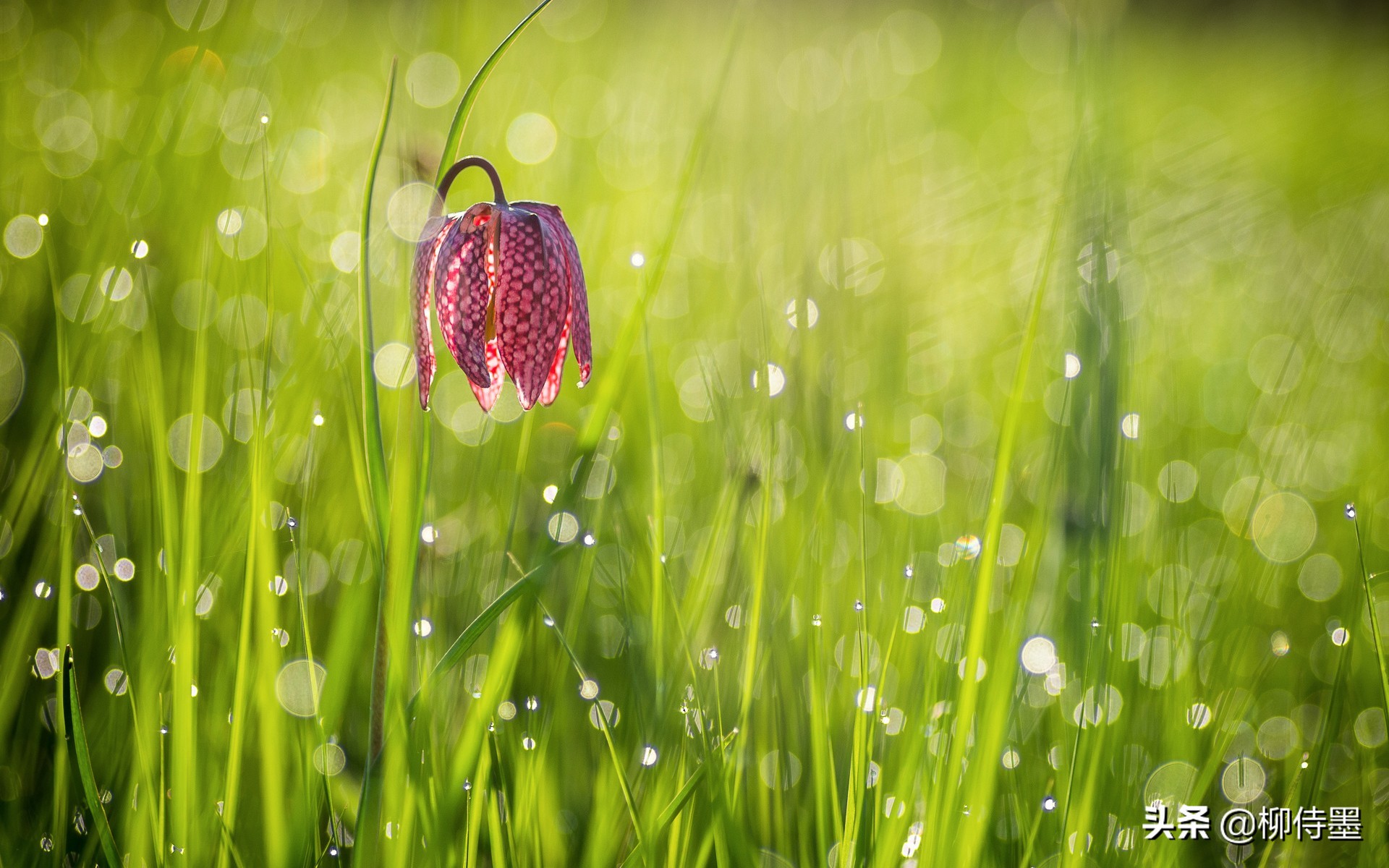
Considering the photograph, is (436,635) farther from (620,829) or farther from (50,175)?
(50,175)

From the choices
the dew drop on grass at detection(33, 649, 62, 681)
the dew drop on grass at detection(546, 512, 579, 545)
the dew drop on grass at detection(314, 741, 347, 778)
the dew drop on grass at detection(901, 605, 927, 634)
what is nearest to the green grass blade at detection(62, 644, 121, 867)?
the dew drop on grass at detection(314, 741, 347, 778)

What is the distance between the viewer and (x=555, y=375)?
1.04 meters

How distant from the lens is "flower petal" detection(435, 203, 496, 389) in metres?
0.91

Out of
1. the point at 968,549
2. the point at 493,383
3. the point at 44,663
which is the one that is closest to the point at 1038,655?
the point at 968,549

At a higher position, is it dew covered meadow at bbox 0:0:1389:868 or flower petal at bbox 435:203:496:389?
flower petal at bbox 435:203:496:389

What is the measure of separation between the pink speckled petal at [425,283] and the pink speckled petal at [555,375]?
0.40 feet

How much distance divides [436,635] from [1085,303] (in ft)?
2.46

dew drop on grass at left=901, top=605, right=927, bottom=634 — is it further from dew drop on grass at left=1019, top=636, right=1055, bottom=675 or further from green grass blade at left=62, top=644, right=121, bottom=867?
green grass blade at left=62, top=644, right=121, bottom=867

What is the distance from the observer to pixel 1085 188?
91cm

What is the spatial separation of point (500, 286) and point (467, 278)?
31 mm

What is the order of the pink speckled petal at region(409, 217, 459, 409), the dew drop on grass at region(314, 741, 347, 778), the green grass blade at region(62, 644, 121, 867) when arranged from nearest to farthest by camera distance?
1. the green grass blade at region(62, 644, 121, 867)
2. the dew drop on grass at region(314, 741, 347, 778)
3. the pink speckled petal at region(409, 217, 459, 409)

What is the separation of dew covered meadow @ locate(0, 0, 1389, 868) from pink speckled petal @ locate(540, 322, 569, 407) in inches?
4.1

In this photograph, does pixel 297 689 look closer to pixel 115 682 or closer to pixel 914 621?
pixel 115 682

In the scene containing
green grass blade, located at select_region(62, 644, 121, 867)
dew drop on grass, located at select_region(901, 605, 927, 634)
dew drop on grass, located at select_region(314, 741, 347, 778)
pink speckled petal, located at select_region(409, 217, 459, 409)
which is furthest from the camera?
dew drop on grass, located at select_region(901, 605, 927, 634)
